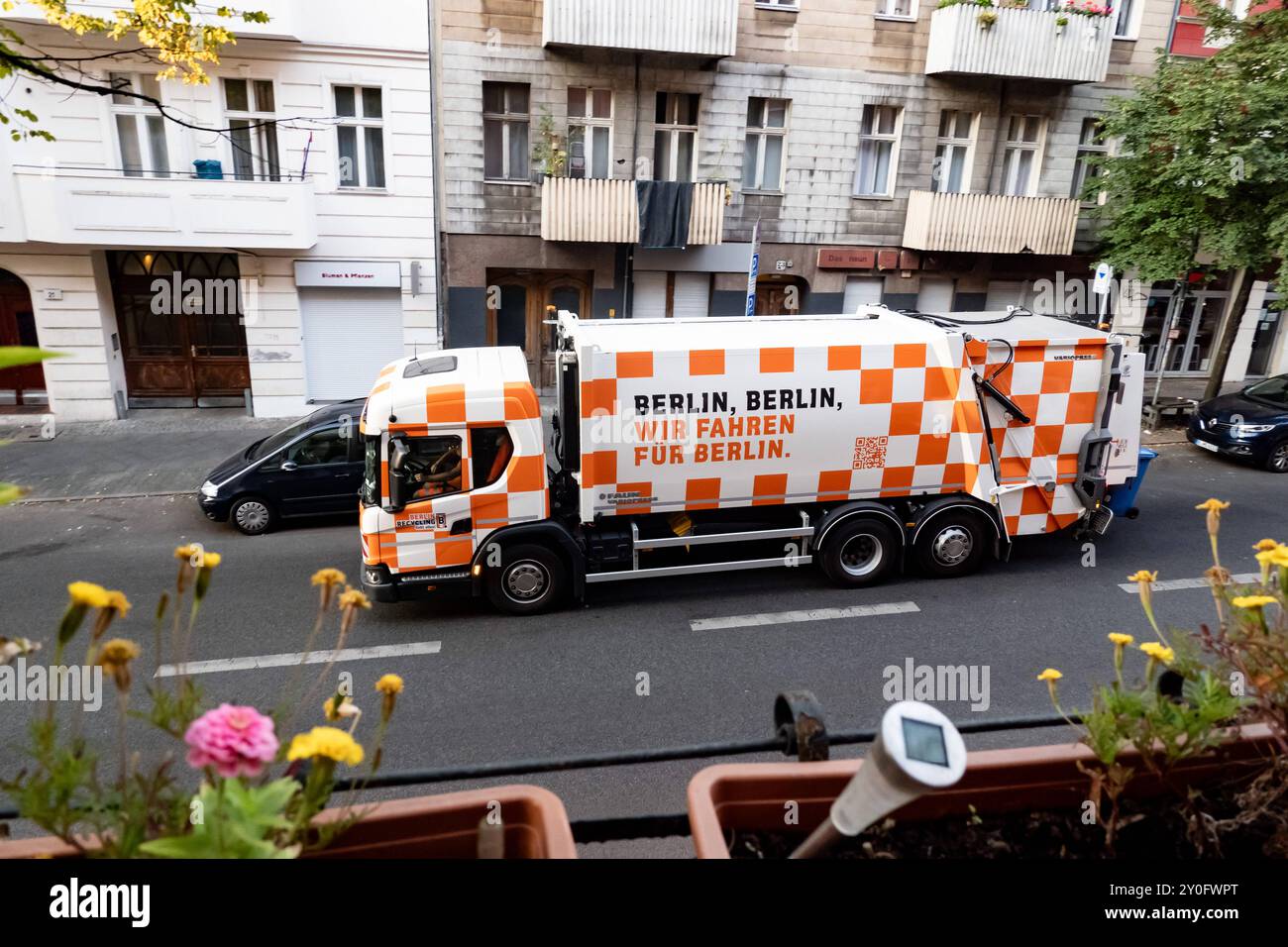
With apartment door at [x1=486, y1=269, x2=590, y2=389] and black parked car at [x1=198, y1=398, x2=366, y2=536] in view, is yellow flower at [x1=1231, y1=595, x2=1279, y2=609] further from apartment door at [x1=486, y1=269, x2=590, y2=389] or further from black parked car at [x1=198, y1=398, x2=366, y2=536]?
apartment door at [x1=486, y1=269, x2=590, y2=389]

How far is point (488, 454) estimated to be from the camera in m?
7.47

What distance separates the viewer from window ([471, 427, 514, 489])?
741 cm

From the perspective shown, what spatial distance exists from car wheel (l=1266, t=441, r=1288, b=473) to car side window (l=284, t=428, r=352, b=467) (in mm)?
14282

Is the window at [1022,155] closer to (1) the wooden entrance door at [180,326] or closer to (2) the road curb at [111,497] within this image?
(1) the wooden entrance door at [180,326]

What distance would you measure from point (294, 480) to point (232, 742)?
9537mm

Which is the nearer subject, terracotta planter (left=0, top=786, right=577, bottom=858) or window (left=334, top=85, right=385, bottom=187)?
terracotta planter (left=0, top=786, right=577, bottom=858)

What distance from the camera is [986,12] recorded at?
51.6 ft

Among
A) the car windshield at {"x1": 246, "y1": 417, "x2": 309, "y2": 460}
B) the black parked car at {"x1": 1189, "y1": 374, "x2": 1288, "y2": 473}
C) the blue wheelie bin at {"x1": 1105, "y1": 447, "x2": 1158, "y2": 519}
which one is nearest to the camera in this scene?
the blue wheelie bin at {"x1": 1105, "y1": 447, "x2": 1158, "y2": 519}

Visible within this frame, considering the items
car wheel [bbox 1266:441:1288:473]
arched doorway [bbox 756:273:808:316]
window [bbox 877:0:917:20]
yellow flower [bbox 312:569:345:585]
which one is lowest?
car wheel [bbox 1266:441:1288:473]

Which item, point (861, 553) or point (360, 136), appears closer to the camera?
point (861, 553)

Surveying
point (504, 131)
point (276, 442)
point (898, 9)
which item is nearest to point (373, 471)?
point (276, 442)

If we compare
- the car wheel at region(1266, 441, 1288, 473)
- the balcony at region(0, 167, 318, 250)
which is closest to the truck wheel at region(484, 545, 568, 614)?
the balcony at region(0, 167, 318, 250)

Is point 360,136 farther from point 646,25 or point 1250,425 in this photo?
point 1250,425

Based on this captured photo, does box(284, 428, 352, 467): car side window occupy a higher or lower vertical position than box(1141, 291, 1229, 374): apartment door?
lower
